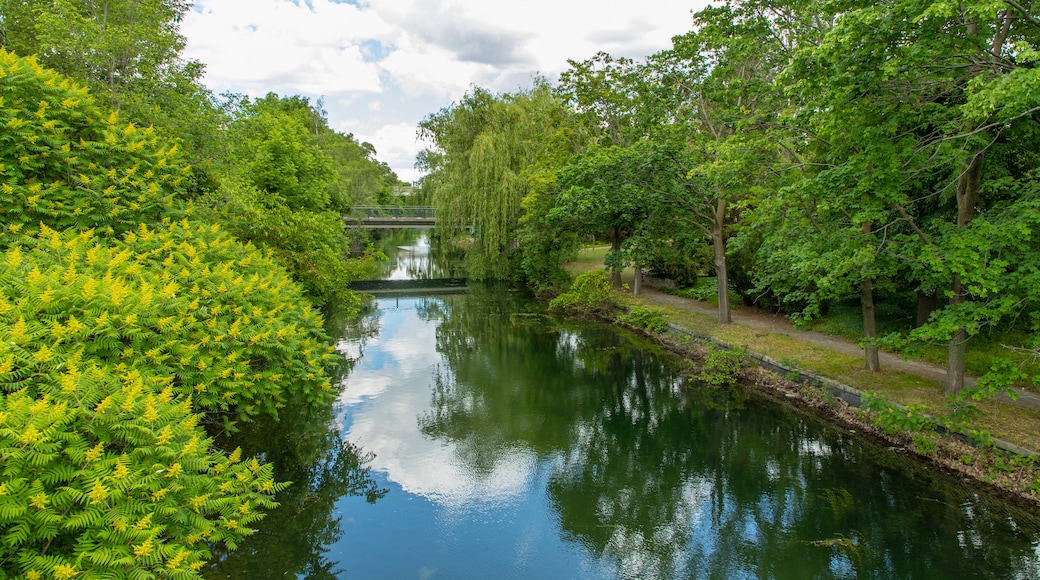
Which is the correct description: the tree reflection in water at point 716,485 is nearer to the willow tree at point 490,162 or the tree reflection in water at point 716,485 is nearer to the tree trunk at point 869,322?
the tree trunk at point 869,322

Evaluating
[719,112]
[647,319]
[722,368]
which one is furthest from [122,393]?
[647,319]

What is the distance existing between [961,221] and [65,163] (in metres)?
12.8

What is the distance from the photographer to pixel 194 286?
19.7ft

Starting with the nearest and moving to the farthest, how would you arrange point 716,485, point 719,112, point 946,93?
point 946,93, point 716,485, point 719,112

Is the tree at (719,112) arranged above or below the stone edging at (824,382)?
above

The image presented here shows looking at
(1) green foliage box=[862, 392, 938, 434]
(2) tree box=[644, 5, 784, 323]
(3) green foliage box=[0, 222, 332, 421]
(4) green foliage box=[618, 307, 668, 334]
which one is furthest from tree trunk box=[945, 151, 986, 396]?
(3) green foliage box=[0, 222, 332, 421]

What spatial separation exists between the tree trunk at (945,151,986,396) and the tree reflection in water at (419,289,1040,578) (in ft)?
5.76

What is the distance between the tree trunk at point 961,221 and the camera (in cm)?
859

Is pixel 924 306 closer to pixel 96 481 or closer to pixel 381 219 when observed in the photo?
pixel 96 481

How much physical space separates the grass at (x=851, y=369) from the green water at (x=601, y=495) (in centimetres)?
117

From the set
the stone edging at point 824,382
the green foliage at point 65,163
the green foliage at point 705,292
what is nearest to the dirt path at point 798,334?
the green foliage at point 705,292

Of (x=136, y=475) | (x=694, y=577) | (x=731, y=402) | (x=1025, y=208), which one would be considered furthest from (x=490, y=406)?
(x=1025, y=208)

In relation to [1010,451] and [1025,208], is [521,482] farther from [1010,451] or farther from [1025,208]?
[1025,208]

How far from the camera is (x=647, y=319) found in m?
18.1
